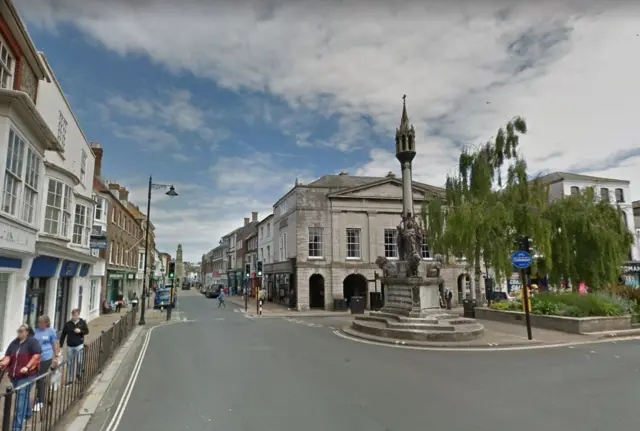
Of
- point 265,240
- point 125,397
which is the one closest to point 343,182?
point 265,240

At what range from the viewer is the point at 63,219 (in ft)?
51.1

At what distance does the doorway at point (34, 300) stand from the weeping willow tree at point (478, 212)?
19658 millimetres

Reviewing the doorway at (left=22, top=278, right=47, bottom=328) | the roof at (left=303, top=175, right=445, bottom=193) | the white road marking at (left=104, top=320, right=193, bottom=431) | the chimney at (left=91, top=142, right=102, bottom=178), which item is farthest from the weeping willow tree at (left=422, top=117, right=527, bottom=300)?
the chimney at (left=91, top=142, right=102, bottom=178)

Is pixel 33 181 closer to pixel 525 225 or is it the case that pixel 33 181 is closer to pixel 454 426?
pixel 454 426

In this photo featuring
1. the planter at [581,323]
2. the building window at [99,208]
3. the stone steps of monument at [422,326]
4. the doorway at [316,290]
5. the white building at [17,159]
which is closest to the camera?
the white building at [17,159]

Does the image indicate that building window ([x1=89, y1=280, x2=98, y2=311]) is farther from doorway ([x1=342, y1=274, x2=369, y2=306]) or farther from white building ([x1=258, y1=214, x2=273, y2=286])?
white building ([x1=258, y1=214, x2=273, y2=286])

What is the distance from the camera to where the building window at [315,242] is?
33062 mm

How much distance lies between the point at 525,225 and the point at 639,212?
36.2 meters

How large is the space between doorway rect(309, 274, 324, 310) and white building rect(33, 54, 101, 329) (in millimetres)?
18570

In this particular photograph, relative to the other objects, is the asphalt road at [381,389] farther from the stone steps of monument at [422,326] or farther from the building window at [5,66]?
the building window at [5,66]

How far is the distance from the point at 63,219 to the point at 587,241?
25998 millimetres

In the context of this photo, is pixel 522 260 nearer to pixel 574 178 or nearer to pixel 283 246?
pixel 283 246

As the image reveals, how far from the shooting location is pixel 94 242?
20094 mm

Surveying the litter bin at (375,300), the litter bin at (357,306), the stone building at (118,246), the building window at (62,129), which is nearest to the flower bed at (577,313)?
the litter bin at (357,306)
